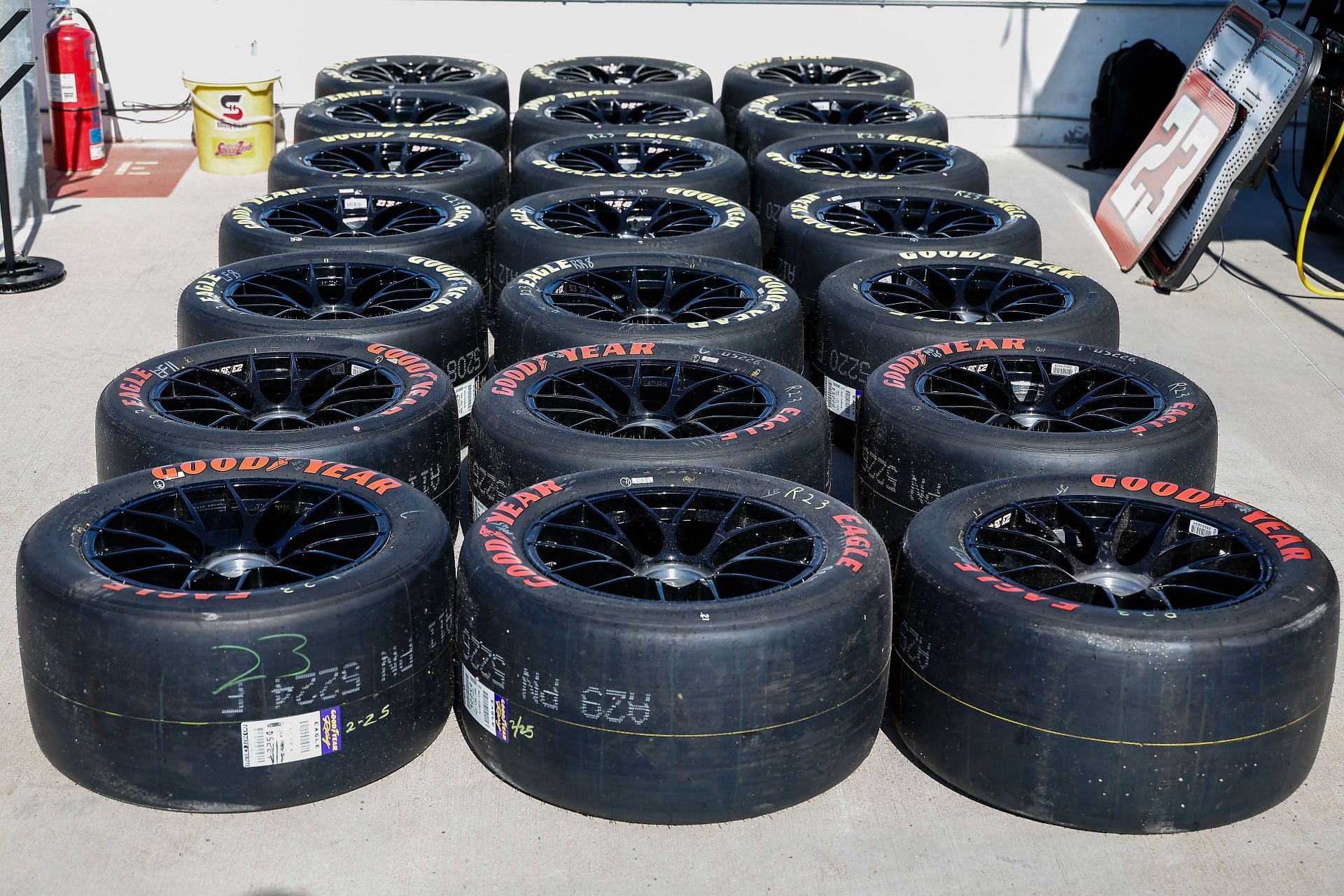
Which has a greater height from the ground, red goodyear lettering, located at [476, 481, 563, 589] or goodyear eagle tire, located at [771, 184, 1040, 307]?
goodyear eagle tire, located at [771, 184, 1040, 307]

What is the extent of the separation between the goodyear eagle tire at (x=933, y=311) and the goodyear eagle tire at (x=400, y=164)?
1.99 meters

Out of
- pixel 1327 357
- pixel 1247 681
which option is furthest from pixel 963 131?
pixel 1247 681

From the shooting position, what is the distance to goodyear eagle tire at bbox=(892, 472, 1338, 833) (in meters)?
4.01

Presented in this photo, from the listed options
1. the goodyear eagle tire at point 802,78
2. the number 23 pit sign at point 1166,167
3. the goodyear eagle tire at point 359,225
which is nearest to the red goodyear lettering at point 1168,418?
the goodyear eagle tire at point 359,225

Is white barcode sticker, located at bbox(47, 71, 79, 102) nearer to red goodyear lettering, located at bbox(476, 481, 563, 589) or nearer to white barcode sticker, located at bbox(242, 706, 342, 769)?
red goodyear lettering, located at bbox(476, 481, 563, 589)

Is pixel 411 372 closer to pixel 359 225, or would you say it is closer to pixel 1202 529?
pixel 359 225

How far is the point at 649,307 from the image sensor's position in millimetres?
6684

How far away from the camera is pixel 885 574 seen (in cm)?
429

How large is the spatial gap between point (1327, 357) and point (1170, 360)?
86cm

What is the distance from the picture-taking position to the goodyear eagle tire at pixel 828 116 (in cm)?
913

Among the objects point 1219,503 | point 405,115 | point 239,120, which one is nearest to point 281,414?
point 1219,503

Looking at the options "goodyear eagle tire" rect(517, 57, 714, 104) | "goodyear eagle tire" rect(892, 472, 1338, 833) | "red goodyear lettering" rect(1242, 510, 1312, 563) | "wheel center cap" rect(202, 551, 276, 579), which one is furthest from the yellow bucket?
"red goodyear lettering" rect(1242, 510, 1312, 563)

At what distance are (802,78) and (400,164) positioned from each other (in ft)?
11.2

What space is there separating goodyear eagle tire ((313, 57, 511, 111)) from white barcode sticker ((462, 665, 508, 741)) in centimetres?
635
